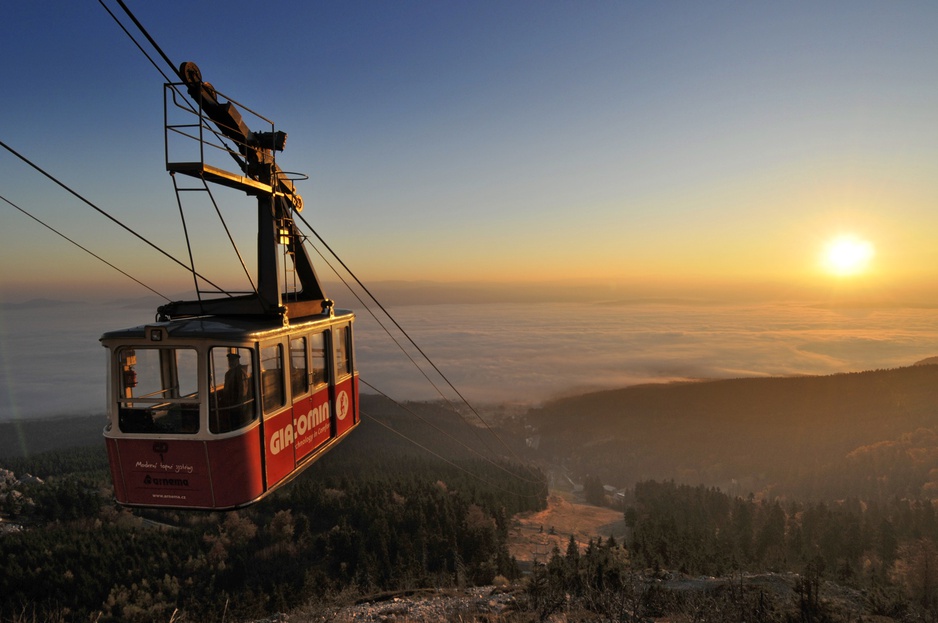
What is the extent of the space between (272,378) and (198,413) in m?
1.66

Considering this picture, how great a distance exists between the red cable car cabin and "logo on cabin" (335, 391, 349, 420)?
2.77 meters

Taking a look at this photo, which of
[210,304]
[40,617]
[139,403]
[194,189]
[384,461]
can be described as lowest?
[384,461]

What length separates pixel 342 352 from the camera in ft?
47.4

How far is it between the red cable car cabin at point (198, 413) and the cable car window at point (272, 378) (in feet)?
0.07

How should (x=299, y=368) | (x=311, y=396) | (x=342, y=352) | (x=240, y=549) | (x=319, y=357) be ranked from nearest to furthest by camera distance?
(x=299, y=368) → (x=311, y=396) → (x=319, y=357) → (x=342, y=352) → (x=240, y=549)

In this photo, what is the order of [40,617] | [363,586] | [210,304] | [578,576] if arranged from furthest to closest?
[363,586]
[40,617]
[578,576]
[210,304]

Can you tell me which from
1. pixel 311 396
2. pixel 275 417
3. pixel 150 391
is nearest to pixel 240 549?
pixel 311 396

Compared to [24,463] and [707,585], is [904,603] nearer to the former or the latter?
[707,585]

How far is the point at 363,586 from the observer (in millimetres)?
77062

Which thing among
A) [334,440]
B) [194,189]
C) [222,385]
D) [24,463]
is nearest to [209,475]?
[222,385]

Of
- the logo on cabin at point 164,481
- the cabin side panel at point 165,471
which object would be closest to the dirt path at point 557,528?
the cabin side panel at point 165,471

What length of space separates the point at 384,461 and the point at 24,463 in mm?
111746

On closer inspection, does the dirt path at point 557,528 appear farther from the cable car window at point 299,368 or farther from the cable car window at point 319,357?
the cable car window at point 299,368

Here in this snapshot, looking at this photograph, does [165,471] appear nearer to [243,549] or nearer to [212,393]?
[212,393]
